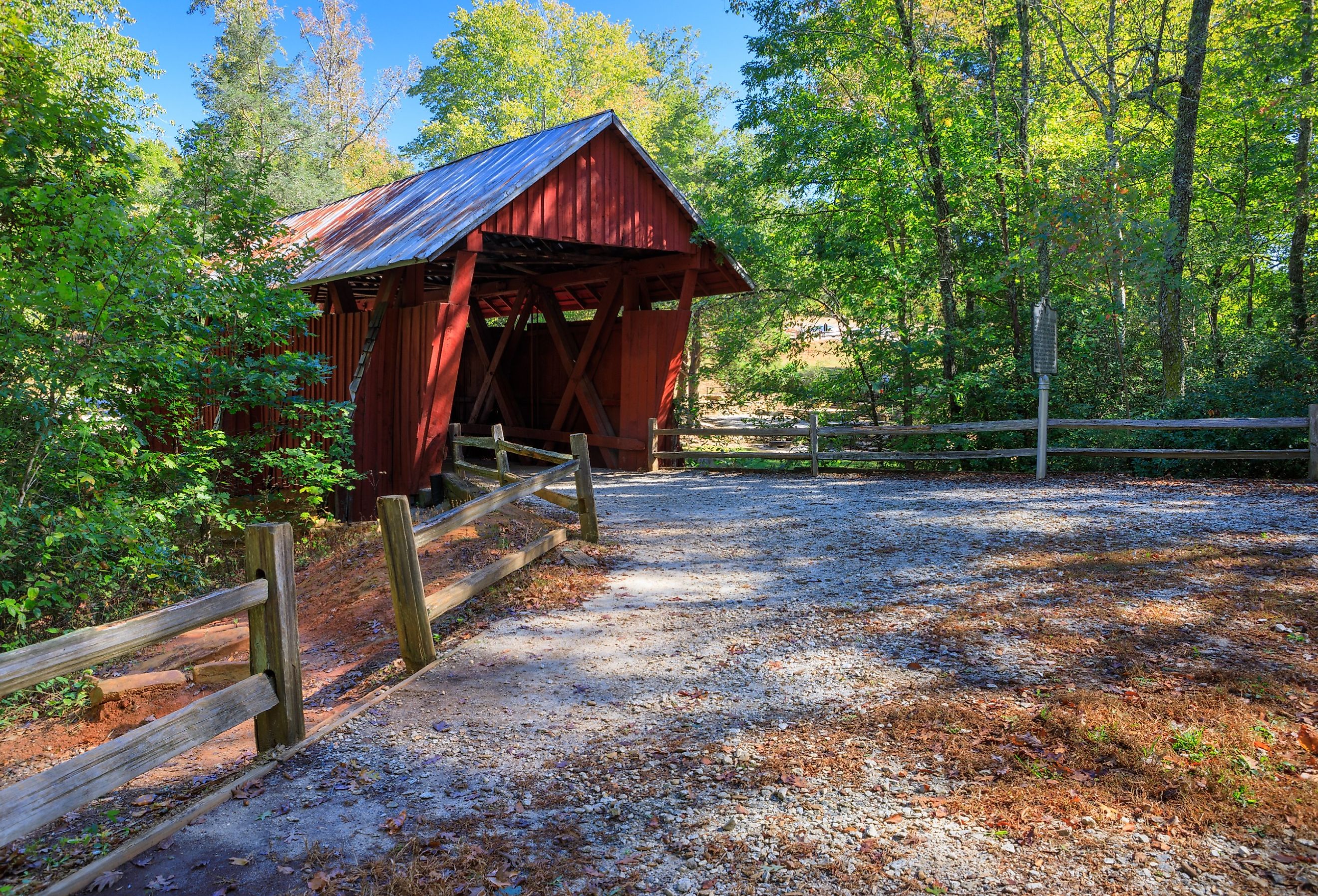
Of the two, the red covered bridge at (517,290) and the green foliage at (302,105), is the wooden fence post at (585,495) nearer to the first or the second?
the red covered bridge at (517,290)

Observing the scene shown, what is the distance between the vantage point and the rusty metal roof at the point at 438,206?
1044 centimetres

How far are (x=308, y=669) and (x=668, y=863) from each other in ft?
12.7

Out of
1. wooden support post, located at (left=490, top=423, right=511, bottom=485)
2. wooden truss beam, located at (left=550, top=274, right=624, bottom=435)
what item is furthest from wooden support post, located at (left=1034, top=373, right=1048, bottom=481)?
wooden support post, located at (left=490, top=423, right=511, bottom=485)

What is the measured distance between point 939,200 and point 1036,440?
15.1 ft

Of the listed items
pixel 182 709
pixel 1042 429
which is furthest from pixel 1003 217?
pixel 182 709

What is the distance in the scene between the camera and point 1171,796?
3.22 m

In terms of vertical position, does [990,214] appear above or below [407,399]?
above

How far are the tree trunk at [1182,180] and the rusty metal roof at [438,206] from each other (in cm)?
753

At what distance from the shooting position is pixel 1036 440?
13.3m

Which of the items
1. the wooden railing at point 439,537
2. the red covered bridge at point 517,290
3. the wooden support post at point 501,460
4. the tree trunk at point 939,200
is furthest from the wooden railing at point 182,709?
the tree trunk at point 939,200

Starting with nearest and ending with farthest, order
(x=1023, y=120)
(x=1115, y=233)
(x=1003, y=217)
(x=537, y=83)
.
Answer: (x=1115, y=233), (x=1023, y=120), (x=1003, y=217), (x=537, y=83)

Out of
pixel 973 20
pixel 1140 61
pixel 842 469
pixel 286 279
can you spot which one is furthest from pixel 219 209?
pixel 1140 61

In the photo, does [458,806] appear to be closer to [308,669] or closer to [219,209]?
[308,669]

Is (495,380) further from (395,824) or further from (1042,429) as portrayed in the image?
(395,824)
